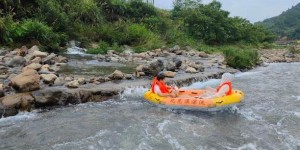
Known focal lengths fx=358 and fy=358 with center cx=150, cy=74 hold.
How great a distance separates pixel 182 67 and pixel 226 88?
22.0ft

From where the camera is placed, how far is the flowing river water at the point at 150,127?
7.34 m

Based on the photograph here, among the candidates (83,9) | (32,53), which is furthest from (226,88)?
(83,9)

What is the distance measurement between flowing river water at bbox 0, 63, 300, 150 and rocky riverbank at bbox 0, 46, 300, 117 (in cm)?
38

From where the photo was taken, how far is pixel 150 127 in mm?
8453

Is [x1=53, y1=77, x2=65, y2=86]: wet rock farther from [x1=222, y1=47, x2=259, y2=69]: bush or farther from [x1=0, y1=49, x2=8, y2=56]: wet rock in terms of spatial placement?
[x1=222, y1=47, x2=259, y2=69]: bush

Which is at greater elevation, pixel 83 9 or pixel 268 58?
pixel 83 9

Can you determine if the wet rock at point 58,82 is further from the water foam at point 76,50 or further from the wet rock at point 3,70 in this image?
the water foam at point 76,50

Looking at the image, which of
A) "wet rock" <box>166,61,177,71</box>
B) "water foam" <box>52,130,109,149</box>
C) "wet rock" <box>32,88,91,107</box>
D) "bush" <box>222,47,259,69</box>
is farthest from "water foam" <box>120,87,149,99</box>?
"bush" <box>222,47,259,69</box>

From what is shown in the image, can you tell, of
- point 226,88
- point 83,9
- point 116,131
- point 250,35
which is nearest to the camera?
point 116,131

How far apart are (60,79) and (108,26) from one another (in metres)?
14.0

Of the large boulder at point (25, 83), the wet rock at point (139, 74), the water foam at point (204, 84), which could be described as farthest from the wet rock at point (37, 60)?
the water foam at point (204, 84)

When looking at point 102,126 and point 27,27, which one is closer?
point 102,126

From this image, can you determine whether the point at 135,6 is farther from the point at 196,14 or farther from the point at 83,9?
the point at 83,9

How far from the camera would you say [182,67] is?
17078mm
